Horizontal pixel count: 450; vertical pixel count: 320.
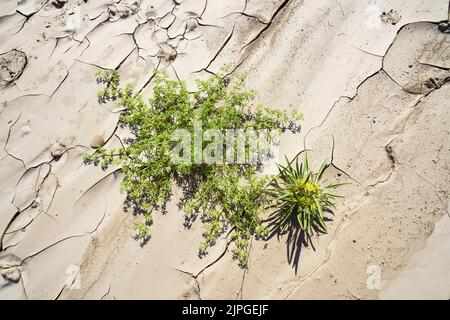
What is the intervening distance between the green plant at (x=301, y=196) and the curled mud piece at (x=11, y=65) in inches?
95.8

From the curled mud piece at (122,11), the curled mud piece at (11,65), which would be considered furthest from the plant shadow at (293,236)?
the curled mud piece at (11,65)

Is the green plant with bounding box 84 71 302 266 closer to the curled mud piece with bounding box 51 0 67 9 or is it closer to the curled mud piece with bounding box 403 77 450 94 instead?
Result: the curled mud piece with bounding box 51 0 67 9

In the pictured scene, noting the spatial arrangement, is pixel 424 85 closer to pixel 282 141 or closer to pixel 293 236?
pixel 282 141

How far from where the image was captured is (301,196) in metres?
2.77

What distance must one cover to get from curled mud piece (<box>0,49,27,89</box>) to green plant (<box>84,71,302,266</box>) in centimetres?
72

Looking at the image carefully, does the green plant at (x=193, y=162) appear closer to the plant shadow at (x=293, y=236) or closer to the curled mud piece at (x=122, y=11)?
the plant shadow at (x=293, y=236)

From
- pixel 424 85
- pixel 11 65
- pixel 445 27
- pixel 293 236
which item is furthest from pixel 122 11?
pixel 445 27

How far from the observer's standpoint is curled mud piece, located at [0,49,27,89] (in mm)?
3055

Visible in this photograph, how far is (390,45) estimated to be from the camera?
3.03m

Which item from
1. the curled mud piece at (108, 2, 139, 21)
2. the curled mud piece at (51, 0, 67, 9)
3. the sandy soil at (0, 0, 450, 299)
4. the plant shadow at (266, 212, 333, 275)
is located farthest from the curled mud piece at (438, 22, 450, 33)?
the curled mud piece at (51, 0, 67, 9)

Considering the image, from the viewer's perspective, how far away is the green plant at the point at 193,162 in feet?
9.26

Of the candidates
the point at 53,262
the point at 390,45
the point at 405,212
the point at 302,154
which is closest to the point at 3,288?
the point at 53,262

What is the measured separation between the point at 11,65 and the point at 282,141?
2.48 metres
